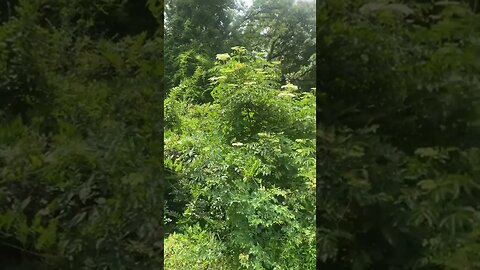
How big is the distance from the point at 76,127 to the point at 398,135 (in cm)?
77

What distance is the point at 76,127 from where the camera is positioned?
125cm

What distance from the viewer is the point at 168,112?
6.35 ft

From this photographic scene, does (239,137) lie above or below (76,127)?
below

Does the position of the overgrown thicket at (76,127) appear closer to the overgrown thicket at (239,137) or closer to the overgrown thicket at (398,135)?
the overgrown thicket at (398,135)

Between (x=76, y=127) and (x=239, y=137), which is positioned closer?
(x=76, y=127)

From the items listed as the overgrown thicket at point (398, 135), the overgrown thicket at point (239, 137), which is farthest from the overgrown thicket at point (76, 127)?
the overgrown thicket at point (239, 137)

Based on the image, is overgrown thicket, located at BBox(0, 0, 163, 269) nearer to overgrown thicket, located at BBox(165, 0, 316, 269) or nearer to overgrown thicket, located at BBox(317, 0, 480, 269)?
overgrown thicket, located at BBox(317, 0, 480, 269)

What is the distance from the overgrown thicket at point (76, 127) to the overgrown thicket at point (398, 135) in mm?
438

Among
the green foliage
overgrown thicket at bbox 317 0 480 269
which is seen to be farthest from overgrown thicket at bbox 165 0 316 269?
overgrown thicket at bbox 317 0 480 269

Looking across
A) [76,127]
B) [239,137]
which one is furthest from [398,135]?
[239,137]

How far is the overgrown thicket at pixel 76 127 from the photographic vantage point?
123 centimetres

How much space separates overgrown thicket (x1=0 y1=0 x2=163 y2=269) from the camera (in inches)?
48.5

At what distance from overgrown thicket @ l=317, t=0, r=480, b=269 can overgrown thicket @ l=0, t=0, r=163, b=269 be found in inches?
17.3

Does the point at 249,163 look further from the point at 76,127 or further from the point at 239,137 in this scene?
the point at 76,127
